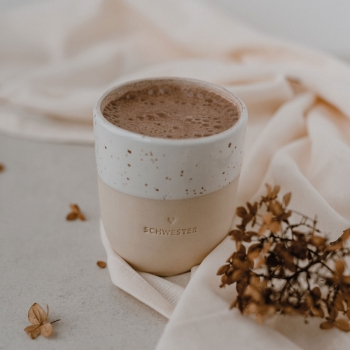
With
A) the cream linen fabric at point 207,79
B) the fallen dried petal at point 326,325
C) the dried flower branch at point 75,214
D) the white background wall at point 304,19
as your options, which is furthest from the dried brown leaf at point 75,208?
the white background wall at point 304,19

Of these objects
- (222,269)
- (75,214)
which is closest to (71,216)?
(75,214)

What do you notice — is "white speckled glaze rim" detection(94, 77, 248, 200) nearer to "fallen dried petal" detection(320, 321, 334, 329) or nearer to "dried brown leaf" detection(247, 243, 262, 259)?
"dried brown leaf" detection(247, 243, 262, 259)

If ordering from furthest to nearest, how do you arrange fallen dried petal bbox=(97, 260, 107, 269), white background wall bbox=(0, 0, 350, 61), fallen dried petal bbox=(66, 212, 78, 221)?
white background wall bbox=(0, 0, 350, 61) < fallen dried petal bbox=(66, 212, 78, 221) < fallen dried petal bbox=(97, 260, 107, 269)

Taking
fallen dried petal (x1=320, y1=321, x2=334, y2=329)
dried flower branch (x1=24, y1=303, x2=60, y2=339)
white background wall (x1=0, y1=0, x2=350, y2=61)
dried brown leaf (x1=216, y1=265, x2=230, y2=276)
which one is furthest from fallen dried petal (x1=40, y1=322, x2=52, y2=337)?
white background wall (x1=0, y1=0, x2=350, y2=61)

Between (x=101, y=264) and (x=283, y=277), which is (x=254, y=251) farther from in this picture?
(x=101, y=264)

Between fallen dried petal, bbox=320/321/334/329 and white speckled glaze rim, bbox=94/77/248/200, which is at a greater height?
white speckled glaze rim, bbox=94/77/248/200

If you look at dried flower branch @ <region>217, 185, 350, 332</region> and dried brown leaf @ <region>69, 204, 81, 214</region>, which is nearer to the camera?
dried flower branch @ <region>217, 185, 350, 332</region>

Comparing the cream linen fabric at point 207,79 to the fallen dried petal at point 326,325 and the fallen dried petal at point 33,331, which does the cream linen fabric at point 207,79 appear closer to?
the fallen dried petal at point 326,325
